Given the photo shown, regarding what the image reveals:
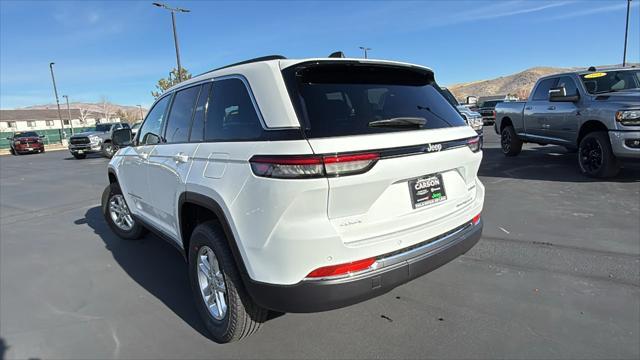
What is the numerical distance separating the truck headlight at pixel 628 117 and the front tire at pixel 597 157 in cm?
36

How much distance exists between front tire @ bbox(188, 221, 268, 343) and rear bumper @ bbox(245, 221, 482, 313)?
23cm

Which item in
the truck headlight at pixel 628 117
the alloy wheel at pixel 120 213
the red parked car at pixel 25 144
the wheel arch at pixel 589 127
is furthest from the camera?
the red parked car at pixel 25 144

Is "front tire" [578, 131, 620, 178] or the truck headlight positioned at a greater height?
the truck headlight

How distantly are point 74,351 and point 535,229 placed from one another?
4.61 metres

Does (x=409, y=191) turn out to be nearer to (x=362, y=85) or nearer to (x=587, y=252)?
(x=362, y=85)

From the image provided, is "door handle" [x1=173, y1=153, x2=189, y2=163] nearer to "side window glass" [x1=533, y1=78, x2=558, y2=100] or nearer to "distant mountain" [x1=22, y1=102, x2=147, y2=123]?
"side window glass" [x1=533, y1=78, x2=558, y2=100]

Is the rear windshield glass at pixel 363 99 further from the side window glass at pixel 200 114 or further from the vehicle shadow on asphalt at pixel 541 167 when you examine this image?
the vehicle shadow on asphalt at pixel 541 167

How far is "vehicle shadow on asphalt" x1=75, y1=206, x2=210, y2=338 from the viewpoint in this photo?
10.4 ft

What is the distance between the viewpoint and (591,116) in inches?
265

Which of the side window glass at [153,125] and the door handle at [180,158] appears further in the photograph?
the side window glass at [153,125]

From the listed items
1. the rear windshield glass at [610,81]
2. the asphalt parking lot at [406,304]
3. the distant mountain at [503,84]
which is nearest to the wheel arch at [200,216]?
the asphalt parking lot at [406,304]

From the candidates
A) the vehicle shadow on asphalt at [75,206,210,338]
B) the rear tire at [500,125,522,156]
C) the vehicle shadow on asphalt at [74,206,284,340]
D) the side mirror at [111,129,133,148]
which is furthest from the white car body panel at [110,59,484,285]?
the rear tire at [500,125,522,156]

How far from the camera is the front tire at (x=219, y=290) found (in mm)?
2412

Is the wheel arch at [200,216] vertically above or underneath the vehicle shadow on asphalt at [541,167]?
above
